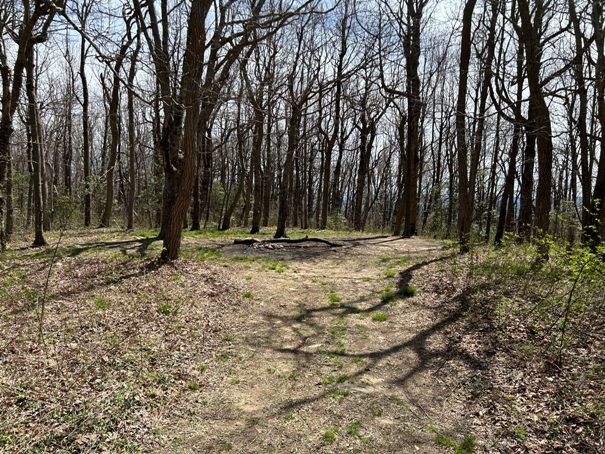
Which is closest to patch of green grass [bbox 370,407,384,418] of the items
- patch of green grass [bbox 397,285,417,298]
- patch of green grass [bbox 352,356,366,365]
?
patch of green grass [bbox 352,356,366,365]

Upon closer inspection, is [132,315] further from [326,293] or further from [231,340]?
[326,293]

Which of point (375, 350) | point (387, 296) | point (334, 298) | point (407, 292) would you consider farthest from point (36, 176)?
point (407, 292)

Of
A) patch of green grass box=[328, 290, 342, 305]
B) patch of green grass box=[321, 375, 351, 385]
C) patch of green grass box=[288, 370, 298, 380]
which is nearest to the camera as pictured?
patch of green grass box=[321, 375, 351, 385]

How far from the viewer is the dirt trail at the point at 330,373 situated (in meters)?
3.56

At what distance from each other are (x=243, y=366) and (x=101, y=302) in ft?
9.01

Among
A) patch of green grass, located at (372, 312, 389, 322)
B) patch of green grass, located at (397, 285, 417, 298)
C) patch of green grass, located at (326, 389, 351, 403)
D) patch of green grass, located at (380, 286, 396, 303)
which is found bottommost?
patch of green grass, located at (326, 389, 351, 403)

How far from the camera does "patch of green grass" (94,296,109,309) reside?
5.75 meters

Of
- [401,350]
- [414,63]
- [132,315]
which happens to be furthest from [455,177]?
[132,315]

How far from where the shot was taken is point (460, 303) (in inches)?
266

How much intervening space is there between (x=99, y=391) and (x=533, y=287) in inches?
268

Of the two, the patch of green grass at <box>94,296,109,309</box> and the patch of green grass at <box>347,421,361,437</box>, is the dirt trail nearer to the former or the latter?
the patch of green grass at <box>347,421,361,437</box>

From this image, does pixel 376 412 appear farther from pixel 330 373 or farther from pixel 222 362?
pixel 222 362

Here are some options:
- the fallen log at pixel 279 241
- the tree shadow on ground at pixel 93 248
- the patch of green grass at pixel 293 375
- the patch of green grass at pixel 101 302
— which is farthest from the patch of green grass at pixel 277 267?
the patch of green grass at pixel 293 375

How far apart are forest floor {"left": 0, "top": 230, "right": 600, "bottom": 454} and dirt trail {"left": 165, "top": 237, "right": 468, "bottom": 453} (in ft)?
0.07
